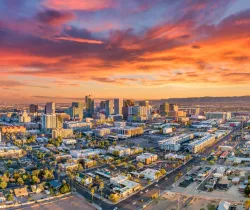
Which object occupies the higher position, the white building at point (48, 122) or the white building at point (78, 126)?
the white building at point (48, 122)

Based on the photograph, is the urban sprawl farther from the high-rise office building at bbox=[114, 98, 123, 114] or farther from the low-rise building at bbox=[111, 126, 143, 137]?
A: the high-rise office building at bbox=[114, 98, 123, 114]

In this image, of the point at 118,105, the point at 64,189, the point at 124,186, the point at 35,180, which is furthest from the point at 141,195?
the point at 118,105

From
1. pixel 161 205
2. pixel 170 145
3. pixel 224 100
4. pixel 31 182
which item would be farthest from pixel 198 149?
pixel 224 100

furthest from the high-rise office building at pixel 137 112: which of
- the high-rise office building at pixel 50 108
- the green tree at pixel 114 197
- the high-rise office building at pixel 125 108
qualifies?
the green tree at pixel 114 197

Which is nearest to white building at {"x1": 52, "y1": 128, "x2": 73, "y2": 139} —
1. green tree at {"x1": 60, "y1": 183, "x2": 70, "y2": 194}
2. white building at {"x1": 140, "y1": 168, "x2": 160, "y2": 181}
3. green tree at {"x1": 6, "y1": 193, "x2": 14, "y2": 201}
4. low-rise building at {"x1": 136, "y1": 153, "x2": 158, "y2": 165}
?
low-rise building at {"x1": 136, "y1": 153, "x2": 158, "y2": 165}

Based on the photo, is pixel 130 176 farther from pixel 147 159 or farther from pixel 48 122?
pixel 48 122

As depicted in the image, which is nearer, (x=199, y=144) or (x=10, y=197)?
(x=10, y=197)

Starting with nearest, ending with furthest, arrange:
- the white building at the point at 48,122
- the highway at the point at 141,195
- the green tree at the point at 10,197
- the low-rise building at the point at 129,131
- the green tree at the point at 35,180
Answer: the highway at the point at 141,195 < the green tree at the point at 10,197 < the green tree at the point at 35,180 < the low-rise building at the point at 129,131 < the white building at the point at 48,122

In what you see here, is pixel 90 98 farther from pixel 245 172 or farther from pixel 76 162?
pixel 245 172

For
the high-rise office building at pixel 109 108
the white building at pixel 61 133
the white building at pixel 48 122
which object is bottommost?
the white building at pixel 61 133

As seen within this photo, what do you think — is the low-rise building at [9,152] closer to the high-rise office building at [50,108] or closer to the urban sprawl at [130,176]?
the urban sprawl at [130,176]

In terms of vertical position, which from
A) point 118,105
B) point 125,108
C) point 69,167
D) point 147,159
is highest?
point 118,105
